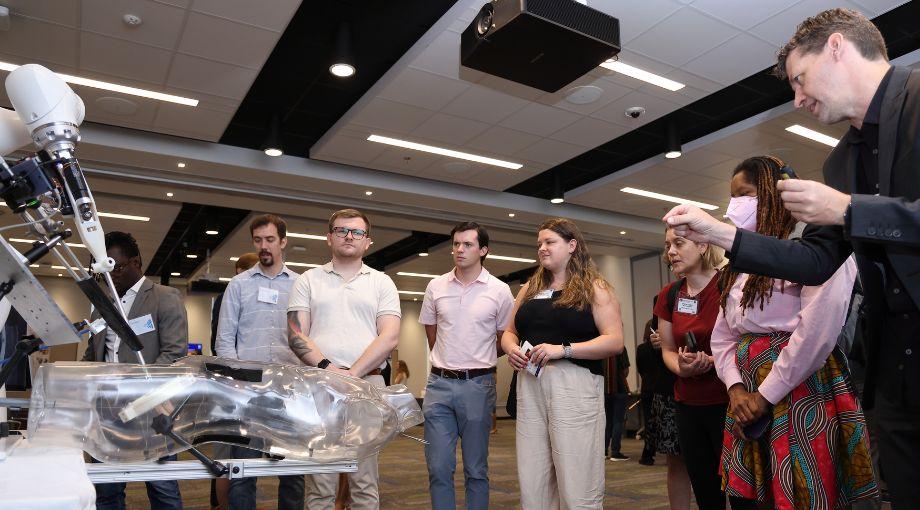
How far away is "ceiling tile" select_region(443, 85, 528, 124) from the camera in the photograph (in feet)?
19.1

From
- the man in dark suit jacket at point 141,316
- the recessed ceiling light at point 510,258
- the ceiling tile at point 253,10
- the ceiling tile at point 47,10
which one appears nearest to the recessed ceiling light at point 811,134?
the ceiling tile at point 253,10

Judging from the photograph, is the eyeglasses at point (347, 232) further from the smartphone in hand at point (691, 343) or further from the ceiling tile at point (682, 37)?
the ceiling tile at point (682, 37)

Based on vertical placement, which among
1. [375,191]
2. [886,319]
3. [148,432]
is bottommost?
[148,432]

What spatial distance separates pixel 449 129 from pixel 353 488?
15.3ft

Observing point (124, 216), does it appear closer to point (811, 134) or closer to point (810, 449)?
point (811, 134)

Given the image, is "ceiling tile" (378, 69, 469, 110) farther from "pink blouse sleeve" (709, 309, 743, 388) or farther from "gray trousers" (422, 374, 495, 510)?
"pink blouse sleeve" (709, 309, 743, 388)

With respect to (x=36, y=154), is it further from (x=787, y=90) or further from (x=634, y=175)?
(x=634, y=175)

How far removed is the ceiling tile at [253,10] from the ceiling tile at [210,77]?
2.63 ft

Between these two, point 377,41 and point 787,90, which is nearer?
point 377,41

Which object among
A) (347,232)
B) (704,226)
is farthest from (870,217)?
(347,232)

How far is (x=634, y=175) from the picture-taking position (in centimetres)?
825

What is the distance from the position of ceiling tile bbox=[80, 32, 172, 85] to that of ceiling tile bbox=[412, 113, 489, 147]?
2463mm

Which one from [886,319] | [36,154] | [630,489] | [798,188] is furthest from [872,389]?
[630,489]

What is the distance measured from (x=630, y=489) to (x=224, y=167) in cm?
565
